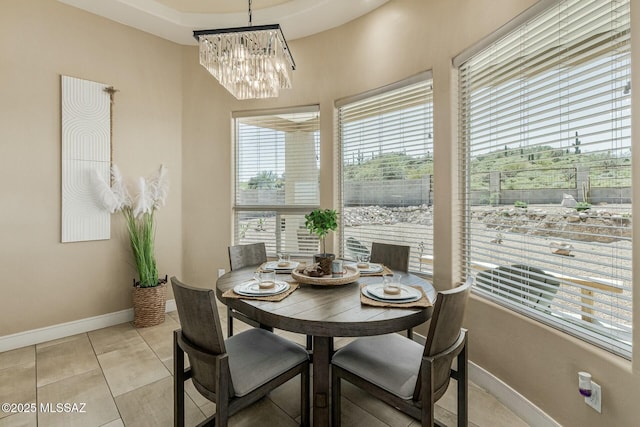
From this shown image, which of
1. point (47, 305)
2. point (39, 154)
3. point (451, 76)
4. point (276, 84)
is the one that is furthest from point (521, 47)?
point (47, 305)

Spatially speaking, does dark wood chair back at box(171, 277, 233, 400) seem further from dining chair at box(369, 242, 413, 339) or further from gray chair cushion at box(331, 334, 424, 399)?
dining chair at box(369, 242, 413, 339)

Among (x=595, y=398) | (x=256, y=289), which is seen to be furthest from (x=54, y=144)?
(x=595, y=398)

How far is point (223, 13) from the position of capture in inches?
128

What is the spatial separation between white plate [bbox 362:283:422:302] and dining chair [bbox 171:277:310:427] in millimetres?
524

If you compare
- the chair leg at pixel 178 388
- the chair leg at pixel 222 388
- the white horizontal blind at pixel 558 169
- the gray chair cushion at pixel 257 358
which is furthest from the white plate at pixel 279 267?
the white horizontal blind at pixel 558 169

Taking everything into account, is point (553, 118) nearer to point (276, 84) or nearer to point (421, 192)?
point (421, 192)

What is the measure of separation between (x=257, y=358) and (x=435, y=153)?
80.6 inches

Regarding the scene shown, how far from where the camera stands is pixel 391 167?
9.73 ft

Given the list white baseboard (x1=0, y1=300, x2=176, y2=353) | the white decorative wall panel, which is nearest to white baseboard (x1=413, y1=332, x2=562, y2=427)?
white baseboard (x1=0, y1=300, x2=176, y2=353)

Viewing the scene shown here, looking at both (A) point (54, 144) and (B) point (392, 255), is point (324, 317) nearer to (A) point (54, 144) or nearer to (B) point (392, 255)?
(B) point (392, 255)

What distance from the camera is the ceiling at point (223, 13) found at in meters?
2.96

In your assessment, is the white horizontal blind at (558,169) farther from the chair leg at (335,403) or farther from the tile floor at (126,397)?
the chair leg at (335,403)

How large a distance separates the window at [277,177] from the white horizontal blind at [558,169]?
1768mm

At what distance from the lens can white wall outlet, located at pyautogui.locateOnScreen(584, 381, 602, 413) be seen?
1465 millimetres
